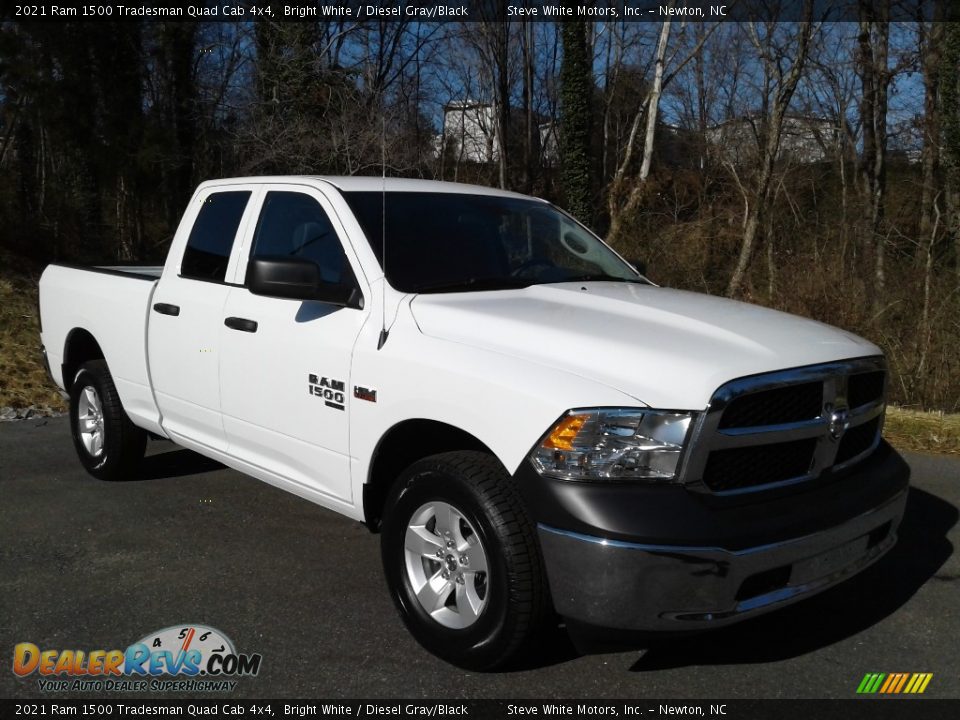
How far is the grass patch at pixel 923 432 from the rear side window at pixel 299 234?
16.5 feet

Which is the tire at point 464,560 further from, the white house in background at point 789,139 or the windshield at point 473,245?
the white house in background at point 789,139

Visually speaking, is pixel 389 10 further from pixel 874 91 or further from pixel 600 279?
pixel 600 279

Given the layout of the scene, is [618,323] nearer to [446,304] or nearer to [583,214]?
[446,304]

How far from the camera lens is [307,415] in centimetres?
408

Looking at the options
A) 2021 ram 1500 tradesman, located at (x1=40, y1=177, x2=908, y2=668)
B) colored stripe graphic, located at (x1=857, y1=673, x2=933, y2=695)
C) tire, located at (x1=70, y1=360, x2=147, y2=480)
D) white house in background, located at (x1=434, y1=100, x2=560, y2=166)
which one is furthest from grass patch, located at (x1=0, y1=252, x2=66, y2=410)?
white house in background, located at (x1=434, y1=100, x2=560, y2=166)

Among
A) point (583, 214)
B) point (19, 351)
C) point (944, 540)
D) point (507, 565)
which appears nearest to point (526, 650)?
point (507, 565)

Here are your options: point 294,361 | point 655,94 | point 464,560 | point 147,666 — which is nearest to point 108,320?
point 294,361

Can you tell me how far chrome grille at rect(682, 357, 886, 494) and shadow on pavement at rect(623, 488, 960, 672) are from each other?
0.60 metres

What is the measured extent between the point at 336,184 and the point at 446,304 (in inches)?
43.2

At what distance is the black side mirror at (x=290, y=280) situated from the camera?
381cm

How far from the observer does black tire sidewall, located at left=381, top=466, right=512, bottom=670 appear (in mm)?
3170

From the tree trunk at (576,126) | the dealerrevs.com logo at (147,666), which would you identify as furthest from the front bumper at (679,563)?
the tree trunk at (576,126)

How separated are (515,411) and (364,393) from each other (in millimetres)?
857

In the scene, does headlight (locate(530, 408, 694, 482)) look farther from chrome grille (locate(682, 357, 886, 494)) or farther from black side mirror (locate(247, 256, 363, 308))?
black side mirror (locate(247, 256, 363, 308))
